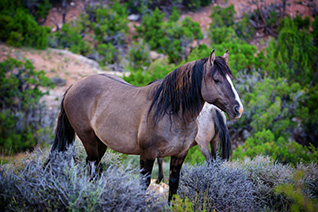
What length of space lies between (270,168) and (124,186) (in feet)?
7.29

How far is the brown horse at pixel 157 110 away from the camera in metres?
2.58

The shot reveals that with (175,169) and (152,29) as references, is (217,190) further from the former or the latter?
(152,29)

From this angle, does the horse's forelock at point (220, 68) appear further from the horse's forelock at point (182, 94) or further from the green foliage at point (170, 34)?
the green foliage at point (170, 34)

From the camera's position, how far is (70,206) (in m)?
2.23

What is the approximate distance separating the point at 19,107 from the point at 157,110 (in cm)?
1013

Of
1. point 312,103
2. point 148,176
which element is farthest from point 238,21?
point 148,176

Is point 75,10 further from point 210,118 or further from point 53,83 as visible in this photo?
A: point 210,118

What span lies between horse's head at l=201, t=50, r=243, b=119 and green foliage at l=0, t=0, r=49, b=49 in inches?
603

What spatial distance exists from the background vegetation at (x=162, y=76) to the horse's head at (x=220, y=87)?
0.77m

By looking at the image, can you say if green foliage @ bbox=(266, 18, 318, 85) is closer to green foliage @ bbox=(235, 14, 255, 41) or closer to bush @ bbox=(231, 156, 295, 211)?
green foliage @ bbox=(235, 14, 255, 41)

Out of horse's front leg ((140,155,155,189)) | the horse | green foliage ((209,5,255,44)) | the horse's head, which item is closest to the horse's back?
horse's front leg ((140,155,155,189))

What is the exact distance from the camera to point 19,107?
1120cm

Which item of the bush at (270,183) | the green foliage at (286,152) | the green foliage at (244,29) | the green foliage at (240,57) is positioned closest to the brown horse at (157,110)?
the bush at (270,183)

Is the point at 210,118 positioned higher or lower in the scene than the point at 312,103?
higher
